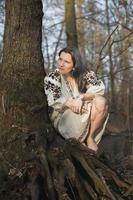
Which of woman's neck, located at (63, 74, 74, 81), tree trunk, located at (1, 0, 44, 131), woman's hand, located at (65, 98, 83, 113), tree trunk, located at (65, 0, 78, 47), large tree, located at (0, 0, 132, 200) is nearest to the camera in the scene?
large tree, located at (0, 0, 132, 200)

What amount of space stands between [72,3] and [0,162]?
857 centimetres

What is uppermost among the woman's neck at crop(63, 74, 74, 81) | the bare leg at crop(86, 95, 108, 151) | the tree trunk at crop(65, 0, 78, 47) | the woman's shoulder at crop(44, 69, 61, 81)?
the tree trunk at crop(65, 0, 78, 47)

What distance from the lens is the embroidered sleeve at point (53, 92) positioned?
5020 millimetres

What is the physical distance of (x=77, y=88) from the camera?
528cm

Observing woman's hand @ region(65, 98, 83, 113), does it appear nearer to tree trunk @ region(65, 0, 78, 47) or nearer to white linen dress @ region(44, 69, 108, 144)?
white linen dress @ region(44, 69, 108, 144)

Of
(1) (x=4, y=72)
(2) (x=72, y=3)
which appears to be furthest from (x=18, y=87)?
(2) (x=72, y=3)

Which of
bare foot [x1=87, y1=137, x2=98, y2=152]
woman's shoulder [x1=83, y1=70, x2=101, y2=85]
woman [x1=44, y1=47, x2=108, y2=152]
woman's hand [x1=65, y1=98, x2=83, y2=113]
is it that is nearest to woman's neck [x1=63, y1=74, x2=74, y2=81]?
woman [x1=44, y1=47, x2=108, y2=152]

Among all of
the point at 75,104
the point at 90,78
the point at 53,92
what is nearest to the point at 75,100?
the point at 75,104

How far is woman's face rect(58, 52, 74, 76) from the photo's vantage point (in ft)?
17.0

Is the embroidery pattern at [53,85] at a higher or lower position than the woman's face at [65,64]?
lower

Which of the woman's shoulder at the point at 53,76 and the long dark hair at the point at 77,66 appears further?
the long dark hair at the point at 77,66

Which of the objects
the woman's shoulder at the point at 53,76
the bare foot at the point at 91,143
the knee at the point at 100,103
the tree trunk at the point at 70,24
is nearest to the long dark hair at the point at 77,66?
the woman's shoulder at the point at 53,76

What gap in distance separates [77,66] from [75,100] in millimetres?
402

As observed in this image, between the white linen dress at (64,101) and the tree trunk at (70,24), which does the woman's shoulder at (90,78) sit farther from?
the tree trunk at (70,24)
